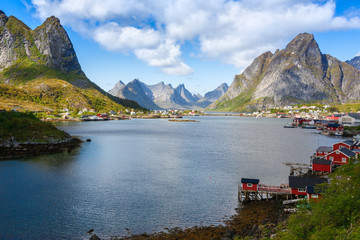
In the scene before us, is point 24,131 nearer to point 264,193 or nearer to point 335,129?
point 264,193

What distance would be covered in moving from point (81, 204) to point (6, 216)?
843 centimetres

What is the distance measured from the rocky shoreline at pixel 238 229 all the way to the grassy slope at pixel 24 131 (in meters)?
60.4

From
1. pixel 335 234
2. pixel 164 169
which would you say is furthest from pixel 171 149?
pixel 335 234

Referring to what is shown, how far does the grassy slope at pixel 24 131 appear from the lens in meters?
74.1

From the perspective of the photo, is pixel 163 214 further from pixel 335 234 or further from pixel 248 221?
pixel 335 234

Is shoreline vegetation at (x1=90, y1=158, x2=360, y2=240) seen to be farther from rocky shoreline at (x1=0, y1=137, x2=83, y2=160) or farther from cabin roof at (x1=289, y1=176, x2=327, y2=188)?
rocky shoreline at (x1=0, y1=137, x2=83, y2=160)

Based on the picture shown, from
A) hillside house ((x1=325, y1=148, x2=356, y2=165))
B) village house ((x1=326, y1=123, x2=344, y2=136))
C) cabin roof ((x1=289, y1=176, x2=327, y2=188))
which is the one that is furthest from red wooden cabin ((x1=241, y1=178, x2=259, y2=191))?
village house ((x1=326, y1=123, x2=344, y2=136))

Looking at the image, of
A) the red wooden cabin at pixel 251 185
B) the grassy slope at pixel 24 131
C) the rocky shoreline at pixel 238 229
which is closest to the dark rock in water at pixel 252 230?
the rocky shoreline at pixel 238 229

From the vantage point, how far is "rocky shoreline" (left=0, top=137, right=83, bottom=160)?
2608 inches

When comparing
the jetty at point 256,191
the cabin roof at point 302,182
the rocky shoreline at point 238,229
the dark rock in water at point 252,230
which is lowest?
the rocky shoreline at point 238,229

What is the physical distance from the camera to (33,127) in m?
81.1

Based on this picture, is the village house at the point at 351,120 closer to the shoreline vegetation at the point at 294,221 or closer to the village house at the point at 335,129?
the village house at the point at 335,129

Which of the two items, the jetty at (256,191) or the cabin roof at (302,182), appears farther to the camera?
the jetty at (256,191)

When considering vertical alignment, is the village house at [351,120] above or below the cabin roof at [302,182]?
above
